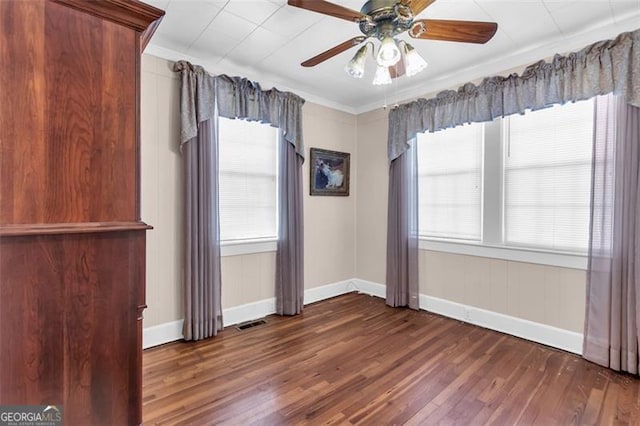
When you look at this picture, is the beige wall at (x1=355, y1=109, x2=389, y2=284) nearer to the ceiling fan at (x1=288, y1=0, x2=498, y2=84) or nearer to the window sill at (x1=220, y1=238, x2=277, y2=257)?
the window sill at (x1=220, y1=238, x2=277, y2=257)

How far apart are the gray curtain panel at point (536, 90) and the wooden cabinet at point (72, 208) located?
9.44 feet

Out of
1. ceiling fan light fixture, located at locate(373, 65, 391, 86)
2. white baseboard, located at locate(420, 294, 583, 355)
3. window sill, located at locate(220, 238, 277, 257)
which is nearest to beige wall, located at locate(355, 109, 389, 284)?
white baseboard, located at locate(420, 294, 583, 355)

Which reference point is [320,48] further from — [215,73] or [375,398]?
[375,398]

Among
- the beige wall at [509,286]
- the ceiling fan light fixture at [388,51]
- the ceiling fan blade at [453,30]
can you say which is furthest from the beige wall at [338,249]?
the ceiling fan blade at [453,30]

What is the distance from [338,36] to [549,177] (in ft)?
7.13

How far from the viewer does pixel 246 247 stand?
3287 mm

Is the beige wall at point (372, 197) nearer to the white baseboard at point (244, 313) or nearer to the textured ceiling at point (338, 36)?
the white baseboard at point (244, 313)

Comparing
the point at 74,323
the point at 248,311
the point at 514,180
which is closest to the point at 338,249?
the point at 248,311

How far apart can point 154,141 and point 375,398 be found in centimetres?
262

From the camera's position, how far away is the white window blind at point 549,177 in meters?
2.58

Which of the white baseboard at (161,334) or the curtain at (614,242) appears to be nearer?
the curtain at (614,242)

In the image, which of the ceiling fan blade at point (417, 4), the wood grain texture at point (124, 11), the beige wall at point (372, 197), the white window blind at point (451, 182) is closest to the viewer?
the wood grain texture at point (124, 11)

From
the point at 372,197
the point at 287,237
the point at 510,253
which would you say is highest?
the point at 372,197

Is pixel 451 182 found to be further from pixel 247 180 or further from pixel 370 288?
pixel 247 180
